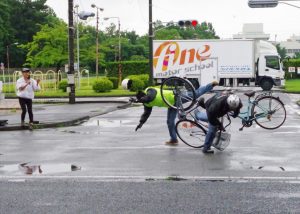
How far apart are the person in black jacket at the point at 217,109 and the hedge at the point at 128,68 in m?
43.3

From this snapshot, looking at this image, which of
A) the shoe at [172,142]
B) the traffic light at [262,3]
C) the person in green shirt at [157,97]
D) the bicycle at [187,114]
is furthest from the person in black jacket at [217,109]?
the traffic light at [262,3]

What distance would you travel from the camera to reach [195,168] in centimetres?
870

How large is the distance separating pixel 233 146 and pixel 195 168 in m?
2.62

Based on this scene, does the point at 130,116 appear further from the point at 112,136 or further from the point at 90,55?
the point at 90,55

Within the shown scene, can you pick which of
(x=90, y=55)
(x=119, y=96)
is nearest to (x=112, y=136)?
(x=119, y=96)

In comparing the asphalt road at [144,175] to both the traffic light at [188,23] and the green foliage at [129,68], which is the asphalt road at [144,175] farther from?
the green foliage at [129,68]

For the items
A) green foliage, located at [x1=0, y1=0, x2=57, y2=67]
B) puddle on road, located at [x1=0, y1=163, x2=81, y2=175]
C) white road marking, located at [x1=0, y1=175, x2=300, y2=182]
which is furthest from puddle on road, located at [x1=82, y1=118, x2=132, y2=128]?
green foliage, located at [x1=0, y1=0, x2=57, y2=67]

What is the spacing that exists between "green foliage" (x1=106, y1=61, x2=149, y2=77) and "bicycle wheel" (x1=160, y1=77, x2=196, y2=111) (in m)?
42.1

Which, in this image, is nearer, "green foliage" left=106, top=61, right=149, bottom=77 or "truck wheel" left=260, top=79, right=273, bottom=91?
"truck wheel" left=260, top=79, right=273, bottom=91

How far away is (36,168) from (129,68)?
148ft

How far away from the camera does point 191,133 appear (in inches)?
432

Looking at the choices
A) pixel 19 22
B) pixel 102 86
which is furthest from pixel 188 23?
pixel 19 22

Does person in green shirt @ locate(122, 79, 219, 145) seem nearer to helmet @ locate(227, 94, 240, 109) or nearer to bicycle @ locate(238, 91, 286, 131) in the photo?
helmet @ locate(227, 94, 240, 109)

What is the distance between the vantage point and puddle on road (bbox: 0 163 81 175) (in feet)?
28.1
